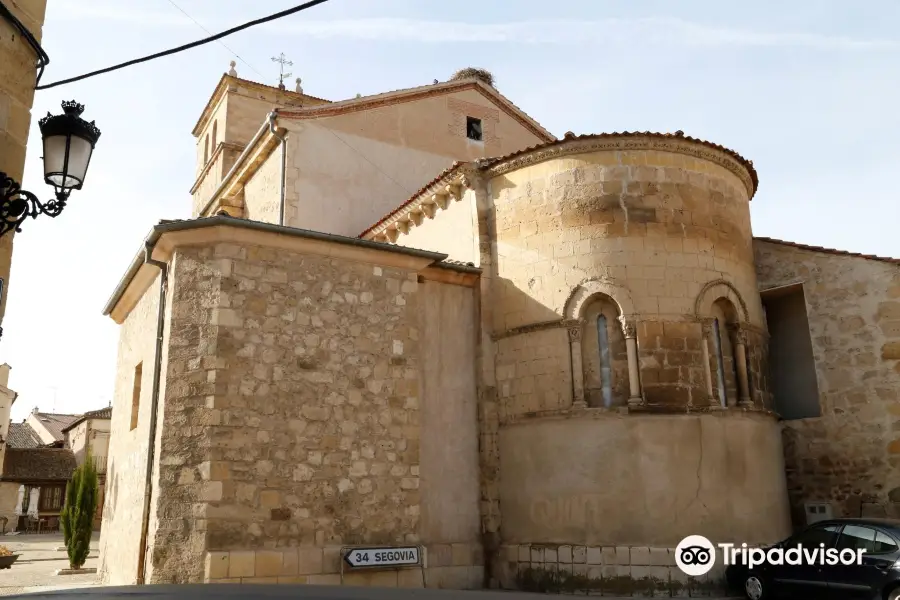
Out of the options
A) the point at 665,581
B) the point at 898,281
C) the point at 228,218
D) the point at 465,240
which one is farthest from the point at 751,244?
the point at 228,218

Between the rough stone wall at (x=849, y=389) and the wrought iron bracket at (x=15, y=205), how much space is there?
39.0 ft

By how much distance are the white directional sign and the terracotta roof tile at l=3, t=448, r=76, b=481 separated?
104 feet

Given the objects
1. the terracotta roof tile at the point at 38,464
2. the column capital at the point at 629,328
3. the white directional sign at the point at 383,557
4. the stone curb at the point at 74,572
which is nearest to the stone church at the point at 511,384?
the column capital at the point at 629,328

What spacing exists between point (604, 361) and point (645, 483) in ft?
6.18

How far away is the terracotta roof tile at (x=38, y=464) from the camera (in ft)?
118

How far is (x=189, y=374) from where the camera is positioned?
32.3 feet

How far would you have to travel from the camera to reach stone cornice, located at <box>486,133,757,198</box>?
39.1ft

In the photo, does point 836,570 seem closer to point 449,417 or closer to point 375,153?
point 449,417

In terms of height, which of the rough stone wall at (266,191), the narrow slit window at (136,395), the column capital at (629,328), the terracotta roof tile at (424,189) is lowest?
the narrow slit window at (136,395)

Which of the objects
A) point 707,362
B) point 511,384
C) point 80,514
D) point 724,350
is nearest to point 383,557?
point 511,384

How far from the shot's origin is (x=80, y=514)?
15.2m

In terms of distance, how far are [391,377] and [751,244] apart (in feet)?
22.4

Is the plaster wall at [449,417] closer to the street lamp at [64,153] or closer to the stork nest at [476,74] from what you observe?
the street lamp at [64,153]

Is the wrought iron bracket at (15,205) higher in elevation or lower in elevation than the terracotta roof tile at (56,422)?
lower
